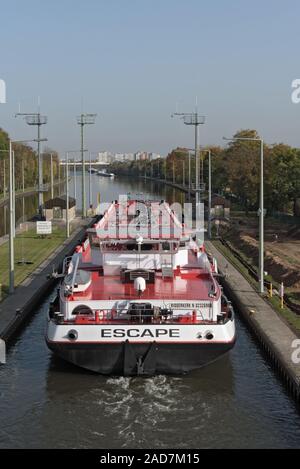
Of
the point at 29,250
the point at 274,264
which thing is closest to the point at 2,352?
the point at 274,264

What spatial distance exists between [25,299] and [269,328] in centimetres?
1322

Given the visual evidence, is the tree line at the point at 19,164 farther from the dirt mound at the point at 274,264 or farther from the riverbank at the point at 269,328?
the riverbank at the point at 269,328

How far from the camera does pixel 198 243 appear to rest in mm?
37094

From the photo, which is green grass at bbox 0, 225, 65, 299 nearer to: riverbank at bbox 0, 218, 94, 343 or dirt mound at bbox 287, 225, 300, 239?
riverbank at bbox 0, 218, 94, 343

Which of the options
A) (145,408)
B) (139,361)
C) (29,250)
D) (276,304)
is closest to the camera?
(145,408)

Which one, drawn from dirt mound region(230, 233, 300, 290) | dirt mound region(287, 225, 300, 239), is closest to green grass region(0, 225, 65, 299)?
dirt mound region(230, 233, 300, 290)

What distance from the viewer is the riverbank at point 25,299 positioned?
30641 millimetres

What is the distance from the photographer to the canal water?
19953 millimetres

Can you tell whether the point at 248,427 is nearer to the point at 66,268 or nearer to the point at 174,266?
the point at 174,266

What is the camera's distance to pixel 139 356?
79.4ft

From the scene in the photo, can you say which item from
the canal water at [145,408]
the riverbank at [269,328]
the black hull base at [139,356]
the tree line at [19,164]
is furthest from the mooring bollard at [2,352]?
the tree line at [19,164]

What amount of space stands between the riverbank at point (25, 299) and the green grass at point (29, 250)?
1.65 ft

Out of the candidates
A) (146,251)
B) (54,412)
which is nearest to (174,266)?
(146,251)

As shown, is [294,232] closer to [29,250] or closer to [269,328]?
[29,250]
